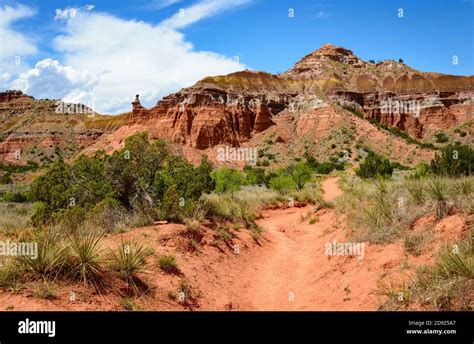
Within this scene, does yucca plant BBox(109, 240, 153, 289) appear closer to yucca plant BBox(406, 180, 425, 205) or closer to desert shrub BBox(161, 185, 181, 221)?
desert shrub BBox(161, 185, 181, 221)

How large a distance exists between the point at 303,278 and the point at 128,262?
496cm

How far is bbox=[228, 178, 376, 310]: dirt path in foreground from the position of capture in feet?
26.8

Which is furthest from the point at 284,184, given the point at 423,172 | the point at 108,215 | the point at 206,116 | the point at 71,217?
the point at 206,116

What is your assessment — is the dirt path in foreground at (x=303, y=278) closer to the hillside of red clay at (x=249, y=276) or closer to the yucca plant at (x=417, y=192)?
the hillside of red clay at (x=249, y=276)

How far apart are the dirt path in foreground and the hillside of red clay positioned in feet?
0.08

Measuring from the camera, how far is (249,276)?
A: 35.5 feet

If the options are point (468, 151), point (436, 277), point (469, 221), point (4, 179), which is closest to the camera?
point (436, 277)

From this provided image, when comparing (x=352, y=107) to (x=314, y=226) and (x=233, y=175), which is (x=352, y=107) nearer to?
(x=233, y=175)

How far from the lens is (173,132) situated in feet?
229

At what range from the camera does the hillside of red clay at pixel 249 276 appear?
6436mm

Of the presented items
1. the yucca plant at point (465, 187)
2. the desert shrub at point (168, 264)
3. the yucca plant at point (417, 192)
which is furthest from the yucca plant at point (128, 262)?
the yucca plant at point (465, 187)

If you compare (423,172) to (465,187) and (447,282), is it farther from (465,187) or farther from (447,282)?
(447,282)

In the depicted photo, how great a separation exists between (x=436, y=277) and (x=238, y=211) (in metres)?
9.60
